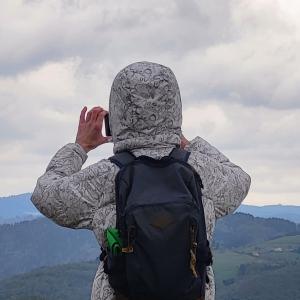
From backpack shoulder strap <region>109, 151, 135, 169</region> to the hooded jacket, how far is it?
3 centimetres

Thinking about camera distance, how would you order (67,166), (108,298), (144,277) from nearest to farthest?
1. (144,277)
2. (108,298)
3. (67,166)

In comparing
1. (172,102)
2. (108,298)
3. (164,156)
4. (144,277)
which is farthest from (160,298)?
(172,102)

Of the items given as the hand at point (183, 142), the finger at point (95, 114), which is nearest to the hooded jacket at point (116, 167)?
the hand at point (183, 142)

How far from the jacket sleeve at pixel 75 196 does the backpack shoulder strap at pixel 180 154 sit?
367 mm

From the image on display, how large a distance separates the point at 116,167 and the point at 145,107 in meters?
0.38

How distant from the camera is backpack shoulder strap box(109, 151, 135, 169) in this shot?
4.41 m

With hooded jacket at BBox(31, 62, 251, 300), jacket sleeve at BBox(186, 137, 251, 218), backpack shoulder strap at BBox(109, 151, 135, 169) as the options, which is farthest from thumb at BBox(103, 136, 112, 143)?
jacket sleeve at BBox(186, 137, 251, 218)

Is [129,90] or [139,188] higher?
[129,90]

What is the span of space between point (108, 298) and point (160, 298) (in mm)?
456

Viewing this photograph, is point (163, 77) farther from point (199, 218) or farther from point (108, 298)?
point (108, 298)

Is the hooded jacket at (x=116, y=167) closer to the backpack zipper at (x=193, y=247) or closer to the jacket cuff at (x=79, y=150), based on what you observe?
the jacket cuff at (x=79, y=150)

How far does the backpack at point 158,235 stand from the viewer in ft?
13.1

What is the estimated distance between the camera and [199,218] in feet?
13.6

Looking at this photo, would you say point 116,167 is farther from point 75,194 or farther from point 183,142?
point 183,142
